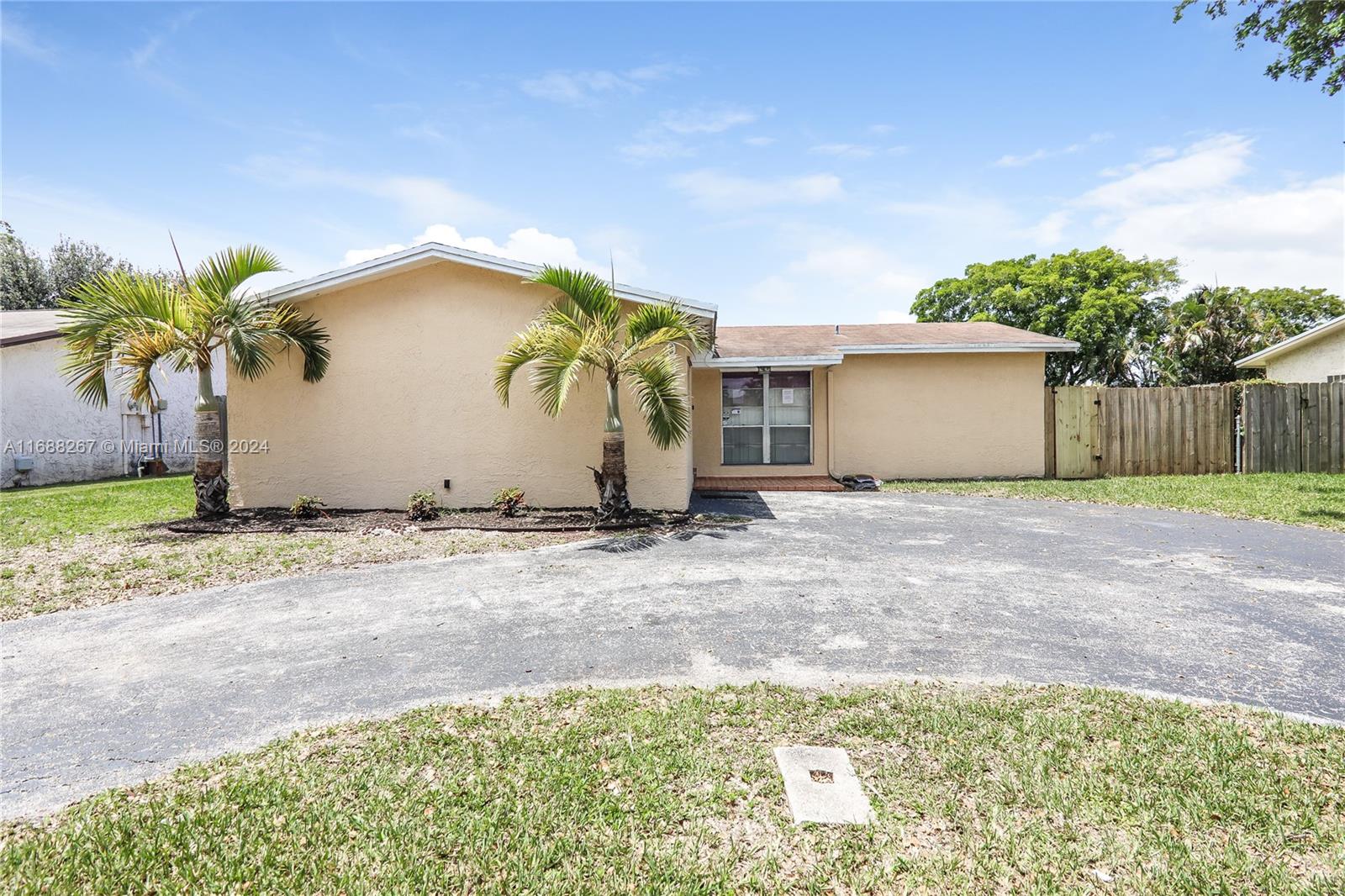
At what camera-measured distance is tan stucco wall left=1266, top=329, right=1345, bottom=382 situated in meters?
15.0

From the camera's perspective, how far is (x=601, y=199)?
11609 millimetres

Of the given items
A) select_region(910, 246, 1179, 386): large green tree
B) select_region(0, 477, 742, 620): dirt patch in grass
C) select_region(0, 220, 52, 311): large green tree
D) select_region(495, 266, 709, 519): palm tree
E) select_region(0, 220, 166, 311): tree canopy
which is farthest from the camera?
select_region(910, 246, 1179, 386): large green tree

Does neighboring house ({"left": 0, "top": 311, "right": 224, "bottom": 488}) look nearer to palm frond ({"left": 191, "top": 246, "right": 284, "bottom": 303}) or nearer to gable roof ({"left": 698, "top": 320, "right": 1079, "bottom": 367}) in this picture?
palm frond ({"left": 191, "top": 246, "right": 284, "bottom": 303})

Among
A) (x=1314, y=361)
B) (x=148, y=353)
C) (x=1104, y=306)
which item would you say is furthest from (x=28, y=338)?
(x=1104, y=306)

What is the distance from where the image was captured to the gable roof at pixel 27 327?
43.1 feet

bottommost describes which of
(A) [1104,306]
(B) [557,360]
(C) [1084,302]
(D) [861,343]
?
(B) [557,360]

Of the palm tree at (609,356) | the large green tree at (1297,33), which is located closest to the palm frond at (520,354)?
the palm tree at (609,356)

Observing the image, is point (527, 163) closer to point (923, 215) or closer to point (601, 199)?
point (601, 199)

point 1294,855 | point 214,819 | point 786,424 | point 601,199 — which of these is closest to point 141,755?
point 214,819

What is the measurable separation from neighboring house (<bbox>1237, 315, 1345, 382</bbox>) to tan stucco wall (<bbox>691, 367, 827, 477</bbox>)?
41.5ft

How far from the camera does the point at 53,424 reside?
14.3m

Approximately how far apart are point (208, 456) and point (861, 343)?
41.4 ft

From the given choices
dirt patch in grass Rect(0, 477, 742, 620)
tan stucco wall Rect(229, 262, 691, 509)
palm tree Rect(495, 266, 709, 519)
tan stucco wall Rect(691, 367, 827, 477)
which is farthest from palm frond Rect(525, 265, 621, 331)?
tan stucco wall Rect(691, 367, 827, 477)

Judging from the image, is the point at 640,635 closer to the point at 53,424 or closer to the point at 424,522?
the point at 424,522
